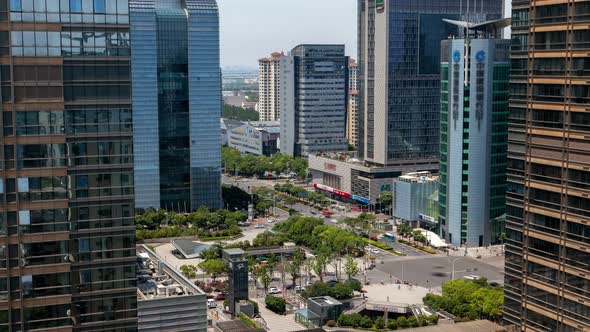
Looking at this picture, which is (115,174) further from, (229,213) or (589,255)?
(229,213)

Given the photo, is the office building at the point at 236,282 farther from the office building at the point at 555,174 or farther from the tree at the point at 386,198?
the tree at the point at 386,198

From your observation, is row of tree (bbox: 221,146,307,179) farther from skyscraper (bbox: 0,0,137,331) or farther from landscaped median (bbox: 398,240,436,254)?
skyscraper (bbox: 0,0,137,331)

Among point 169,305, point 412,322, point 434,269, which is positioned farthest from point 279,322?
point 434,269

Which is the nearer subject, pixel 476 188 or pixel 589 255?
pixel 589 255

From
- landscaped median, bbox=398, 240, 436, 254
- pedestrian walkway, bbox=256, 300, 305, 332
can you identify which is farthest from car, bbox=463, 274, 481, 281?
pedestrian walkway, bbox=256, 300, 305, 332

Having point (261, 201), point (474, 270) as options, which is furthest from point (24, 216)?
point (261, 201)
